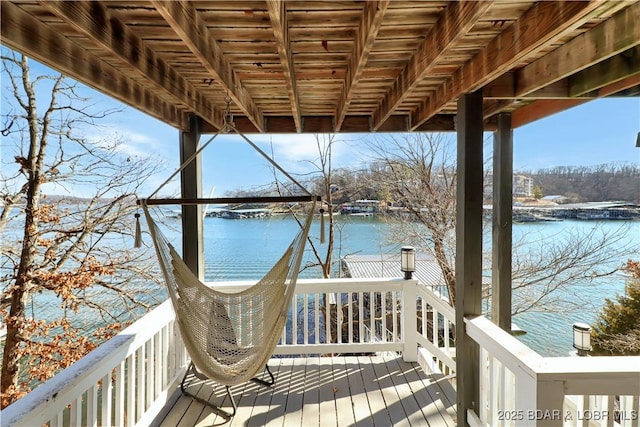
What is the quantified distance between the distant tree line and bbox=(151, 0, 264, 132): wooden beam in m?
6.26

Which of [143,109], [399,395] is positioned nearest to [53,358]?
[143,109]

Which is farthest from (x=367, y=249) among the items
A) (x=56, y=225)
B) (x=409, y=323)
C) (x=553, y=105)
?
(x=56, y=225)

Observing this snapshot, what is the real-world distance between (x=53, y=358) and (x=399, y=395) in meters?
5.72

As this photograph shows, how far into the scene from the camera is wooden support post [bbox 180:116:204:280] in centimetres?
287

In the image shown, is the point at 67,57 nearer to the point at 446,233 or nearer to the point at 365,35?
the point at 365,35

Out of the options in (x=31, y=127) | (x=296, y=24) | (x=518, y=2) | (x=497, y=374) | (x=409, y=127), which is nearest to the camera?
(x=518, y=2)

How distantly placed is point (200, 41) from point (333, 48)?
27.3 inches

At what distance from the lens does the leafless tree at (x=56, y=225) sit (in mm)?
5078

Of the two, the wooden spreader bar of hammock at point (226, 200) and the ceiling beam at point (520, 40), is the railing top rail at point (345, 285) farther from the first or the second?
the ceiling beam at point (520, 40)

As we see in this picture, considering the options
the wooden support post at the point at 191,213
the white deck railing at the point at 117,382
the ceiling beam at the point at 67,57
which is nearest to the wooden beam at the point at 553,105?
the wooden support post at the point at 191,213

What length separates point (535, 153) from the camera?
22.7ft

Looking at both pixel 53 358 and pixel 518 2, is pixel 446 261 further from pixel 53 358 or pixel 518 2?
pixel 53 358

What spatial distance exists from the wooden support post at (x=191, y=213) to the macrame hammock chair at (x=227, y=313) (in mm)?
693

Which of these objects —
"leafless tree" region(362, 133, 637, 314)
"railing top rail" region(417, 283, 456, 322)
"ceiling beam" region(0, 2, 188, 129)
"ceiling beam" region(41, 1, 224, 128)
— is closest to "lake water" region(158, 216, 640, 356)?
"leafless tree" region(362, 133, 637, 314)
